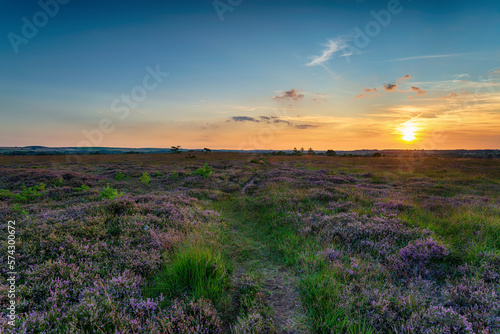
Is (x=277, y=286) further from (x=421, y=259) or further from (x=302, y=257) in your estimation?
(x=421, y=259)

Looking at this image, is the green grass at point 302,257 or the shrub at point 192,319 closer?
the shrub at point 192,319

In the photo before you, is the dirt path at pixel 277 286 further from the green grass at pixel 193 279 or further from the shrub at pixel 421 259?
the shrub at pixel 421 259

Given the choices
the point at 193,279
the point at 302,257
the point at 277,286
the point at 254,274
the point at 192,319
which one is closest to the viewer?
the point at 192,319

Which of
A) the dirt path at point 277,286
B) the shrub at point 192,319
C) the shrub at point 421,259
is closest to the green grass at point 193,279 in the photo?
the shrub at point 192,319

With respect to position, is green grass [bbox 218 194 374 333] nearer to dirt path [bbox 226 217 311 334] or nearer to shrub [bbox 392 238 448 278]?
dirt path [bbox 226 217 311 334]

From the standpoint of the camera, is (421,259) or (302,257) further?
(302,257)

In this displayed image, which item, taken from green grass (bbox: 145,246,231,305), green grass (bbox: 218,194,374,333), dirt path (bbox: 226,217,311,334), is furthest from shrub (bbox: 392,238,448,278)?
green grass (bbox: 145,246,231,305)

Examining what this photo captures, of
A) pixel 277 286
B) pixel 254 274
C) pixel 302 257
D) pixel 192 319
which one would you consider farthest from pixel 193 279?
pixel 302 257

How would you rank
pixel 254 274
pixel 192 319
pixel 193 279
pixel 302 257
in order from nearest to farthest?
pixel 192 319 → pixel 193 279 → pixel 254 274 → pixel 302 257

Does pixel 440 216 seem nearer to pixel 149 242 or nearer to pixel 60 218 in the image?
pixel 149 242

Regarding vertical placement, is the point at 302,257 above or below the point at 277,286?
above

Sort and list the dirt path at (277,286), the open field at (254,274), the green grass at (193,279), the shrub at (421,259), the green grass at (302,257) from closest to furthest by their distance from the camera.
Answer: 1. the open field at (254,274)
2. the green grass at (302,257)
3. the dirt path at (277,286)
4. the green grass at (193,279)
5. the shrub at (421,259)

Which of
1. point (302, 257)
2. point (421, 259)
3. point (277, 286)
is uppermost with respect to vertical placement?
point (421, 259)

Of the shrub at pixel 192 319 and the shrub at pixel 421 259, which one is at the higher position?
the shrub at pixel 421 259
